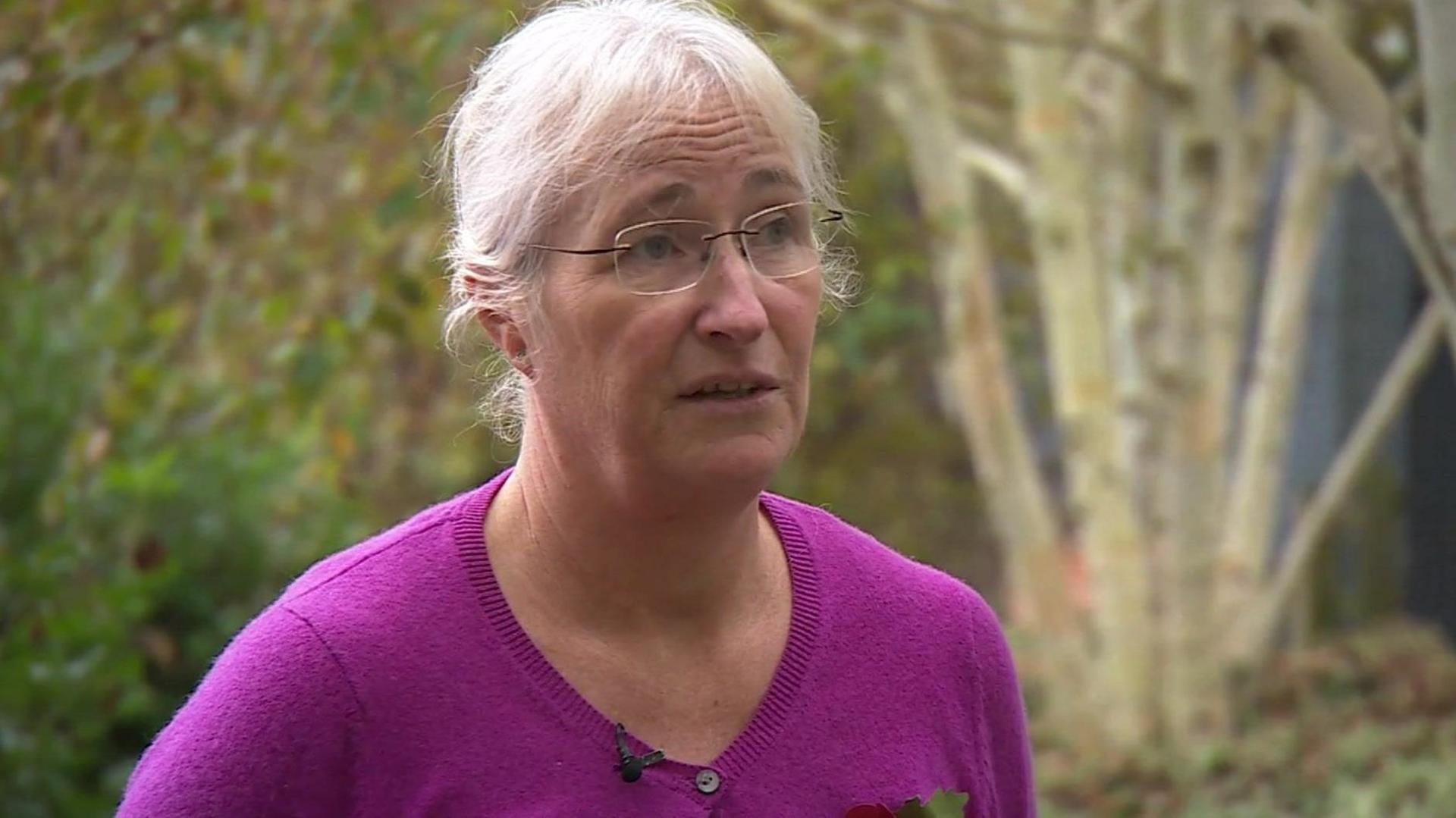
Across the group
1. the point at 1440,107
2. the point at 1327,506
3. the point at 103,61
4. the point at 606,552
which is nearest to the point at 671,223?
the point at 606,552

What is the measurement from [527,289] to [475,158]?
0.57ft

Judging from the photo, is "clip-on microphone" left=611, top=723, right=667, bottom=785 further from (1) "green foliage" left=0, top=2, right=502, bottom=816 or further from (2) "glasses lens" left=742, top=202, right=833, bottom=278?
(1) "green foliage" left=0, top=2, right=502, bottom=816

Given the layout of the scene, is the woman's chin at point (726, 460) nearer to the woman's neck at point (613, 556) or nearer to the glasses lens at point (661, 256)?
the woman's neck at point (613, 556)

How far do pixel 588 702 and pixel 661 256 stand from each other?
0.47 m

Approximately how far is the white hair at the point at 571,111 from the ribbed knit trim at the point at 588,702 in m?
0.24

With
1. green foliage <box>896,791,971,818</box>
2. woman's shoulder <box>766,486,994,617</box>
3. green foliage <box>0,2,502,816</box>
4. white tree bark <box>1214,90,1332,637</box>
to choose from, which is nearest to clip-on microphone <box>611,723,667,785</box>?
green foliage <box>896,791,971,818</box>

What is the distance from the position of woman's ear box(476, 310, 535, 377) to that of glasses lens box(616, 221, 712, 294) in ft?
0.56

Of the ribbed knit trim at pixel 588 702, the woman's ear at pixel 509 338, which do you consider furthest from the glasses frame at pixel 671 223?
the ribbed knit trim at pixel 588 702

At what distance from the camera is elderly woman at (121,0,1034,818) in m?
1.97

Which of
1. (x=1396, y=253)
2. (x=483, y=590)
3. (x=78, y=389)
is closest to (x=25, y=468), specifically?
(x=78, y=389)

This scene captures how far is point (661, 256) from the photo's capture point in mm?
1978

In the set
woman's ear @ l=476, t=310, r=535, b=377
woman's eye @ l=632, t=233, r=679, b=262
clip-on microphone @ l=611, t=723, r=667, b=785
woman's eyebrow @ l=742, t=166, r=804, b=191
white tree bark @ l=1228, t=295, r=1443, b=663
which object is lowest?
white tree bark @ l=1228, t=295, r=1443, b=663

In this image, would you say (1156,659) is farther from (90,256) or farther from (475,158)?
(475,158)

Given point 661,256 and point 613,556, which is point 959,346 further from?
point 661,256
